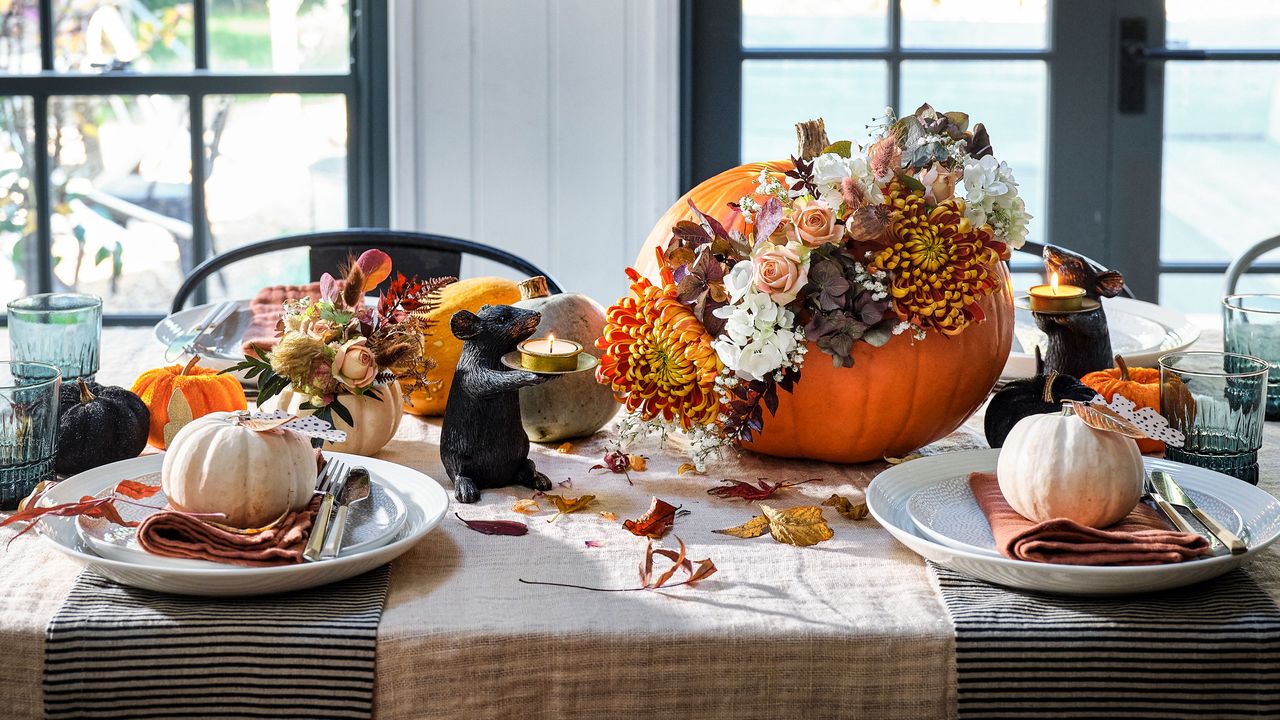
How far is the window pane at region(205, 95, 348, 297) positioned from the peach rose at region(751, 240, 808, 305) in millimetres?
2108

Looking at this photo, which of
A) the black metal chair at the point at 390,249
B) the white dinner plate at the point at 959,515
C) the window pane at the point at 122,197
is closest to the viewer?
the white dinner plate at the point at 959,515

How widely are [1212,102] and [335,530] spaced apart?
2710mm

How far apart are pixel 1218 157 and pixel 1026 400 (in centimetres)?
220

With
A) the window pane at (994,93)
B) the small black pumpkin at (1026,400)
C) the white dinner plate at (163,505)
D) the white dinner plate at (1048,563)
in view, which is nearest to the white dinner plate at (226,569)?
the white dinner plate at (163,505)

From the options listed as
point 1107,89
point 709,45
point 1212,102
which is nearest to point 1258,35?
point 1212,102

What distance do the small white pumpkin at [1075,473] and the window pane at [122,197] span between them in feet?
8.12

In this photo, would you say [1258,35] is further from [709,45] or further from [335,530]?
[335,530]

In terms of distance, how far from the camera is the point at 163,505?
0.87 meters

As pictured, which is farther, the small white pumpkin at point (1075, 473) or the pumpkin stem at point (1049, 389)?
the pumpkin stem at point (1049, 389)

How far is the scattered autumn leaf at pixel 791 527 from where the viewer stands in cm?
89

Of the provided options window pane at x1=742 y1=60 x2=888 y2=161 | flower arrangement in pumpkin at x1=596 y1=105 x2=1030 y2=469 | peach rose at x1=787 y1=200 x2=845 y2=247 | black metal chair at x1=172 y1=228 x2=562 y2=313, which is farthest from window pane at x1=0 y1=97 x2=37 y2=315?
peach rose at x1=787 y1=200 x2=845 y2=247

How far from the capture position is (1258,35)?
2.88 meters

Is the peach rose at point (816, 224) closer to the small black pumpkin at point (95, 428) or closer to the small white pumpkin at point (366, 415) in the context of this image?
the small white pumpkin at point (366, 415)

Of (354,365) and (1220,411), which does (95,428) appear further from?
(1220,411)
